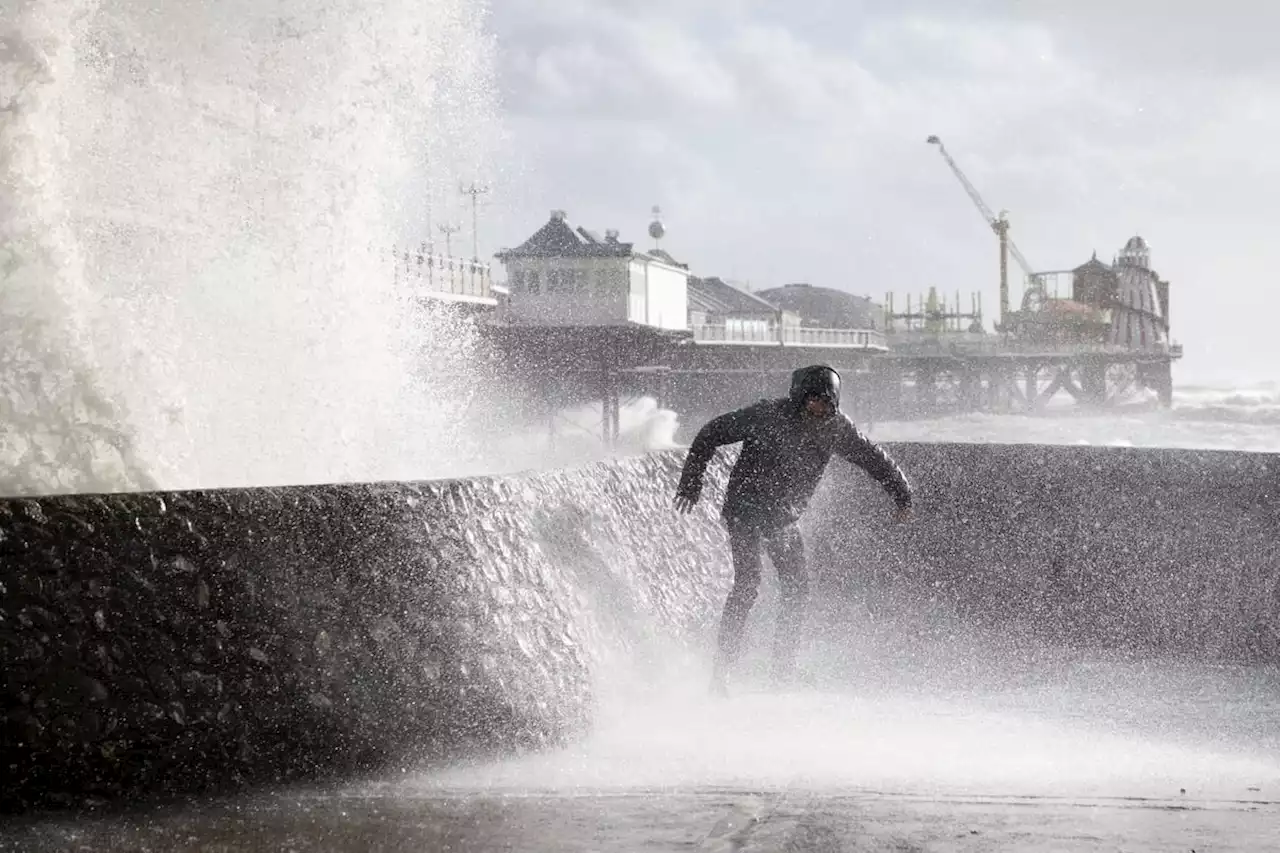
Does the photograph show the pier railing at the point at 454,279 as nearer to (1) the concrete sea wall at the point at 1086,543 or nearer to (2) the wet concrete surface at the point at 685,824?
(1) the concrete sea wall at the point at 1086,543

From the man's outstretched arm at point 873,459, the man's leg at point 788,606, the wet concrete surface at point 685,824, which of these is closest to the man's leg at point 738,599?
the man's leg at point 788,606

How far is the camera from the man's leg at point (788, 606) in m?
7.29

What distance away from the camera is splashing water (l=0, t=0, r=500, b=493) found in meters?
7.89

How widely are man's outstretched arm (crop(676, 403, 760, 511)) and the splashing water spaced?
3110 mm

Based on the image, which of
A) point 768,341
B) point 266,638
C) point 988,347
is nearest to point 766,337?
point 768,341

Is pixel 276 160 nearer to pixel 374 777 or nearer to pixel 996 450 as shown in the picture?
pixel 996 450

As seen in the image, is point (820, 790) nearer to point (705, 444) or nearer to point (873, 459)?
point (705, 444)

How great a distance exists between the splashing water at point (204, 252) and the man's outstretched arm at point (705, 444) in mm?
3110

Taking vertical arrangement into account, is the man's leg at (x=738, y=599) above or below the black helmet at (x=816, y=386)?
below

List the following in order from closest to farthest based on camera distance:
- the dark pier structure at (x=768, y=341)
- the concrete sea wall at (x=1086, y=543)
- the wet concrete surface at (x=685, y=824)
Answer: the wet concrete surface at (x=685, y=824) → the concrete sea wall at (x=1086, y=543) → the dark pier structure at (x=768, y=341)

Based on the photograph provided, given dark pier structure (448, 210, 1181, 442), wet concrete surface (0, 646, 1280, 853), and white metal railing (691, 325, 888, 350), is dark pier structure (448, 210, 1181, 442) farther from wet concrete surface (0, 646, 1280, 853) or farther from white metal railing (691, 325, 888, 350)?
wet concrete surface (0, 646, 1280, 853)

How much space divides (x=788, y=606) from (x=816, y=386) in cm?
112

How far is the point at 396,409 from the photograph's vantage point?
446 inches

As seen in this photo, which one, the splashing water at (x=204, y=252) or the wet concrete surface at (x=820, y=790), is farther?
the splashing water at (x=204, y=252)
